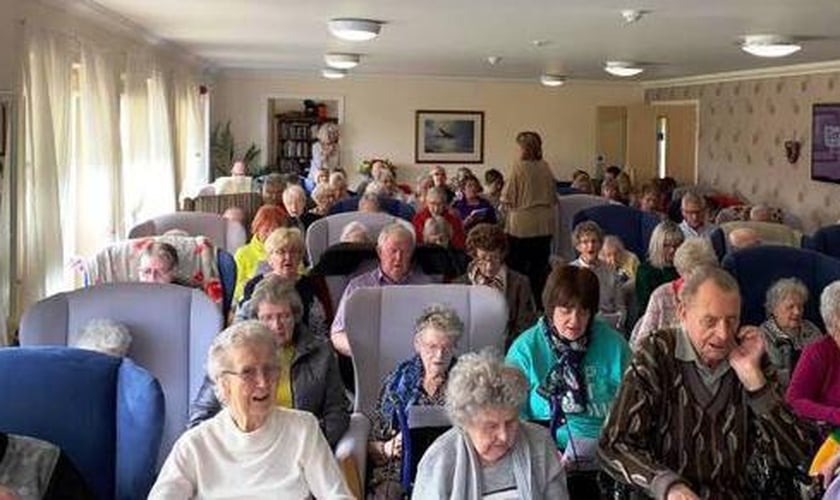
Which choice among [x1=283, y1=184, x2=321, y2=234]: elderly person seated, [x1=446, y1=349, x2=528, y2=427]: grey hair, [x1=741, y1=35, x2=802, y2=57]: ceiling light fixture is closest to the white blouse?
[x1=446, y1=349, x2=528, y2=427]: grey hair

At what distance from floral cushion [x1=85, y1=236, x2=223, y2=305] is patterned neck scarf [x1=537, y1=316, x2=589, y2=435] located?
6.37ft

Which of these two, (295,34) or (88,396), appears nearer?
(88,396)

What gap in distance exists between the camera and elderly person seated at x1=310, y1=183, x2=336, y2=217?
7665 millimetres

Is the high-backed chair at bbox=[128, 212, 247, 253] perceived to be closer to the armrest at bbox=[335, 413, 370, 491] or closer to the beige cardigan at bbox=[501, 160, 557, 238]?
the beige cardigan at bbox=[501, 160, 557, 238]

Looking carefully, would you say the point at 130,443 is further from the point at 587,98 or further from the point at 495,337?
the point at 587,98

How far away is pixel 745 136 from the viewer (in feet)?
36.9

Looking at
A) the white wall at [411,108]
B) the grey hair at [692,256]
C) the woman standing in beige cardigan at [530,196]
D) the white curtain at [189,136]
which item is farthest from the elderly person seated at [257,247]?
the white wall at [411,108]

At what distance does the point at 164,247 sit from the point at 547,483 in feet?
8.46

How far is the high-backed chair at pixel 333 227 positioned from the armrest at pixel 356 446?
2786 millimetres

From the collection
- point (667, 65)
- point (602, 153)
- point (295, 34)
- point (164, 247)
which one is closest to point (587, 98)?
point (602, 153)

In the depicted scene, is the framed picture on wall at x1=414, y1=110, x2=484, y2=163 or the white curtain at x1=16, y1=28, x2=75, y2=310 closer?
the white curtain at x1=16, y1=28, x2=75, y2=310

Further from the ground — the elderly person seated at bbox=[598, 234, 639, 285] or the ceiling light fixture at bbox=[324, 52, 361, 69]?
the ceiling light fixture at bbox=[324, 52, 361, 69]

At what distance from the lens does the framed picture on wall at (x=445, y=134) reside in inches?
550

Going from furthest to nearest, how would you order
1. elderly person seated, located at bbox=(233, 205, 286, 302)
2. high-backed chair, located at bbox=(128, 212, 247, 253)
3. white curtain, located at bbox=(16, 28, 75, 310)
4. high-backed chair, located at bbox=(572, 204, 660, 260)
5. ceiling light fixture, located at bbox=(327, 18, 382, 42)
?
high-backed chair, located at bbox=(572, 204, 660, 260) → ceiling light fixture, located at bbox=(327, 18, 382, 42) → high-backed chair, located at bbox=(128, 212, 247, 253) → elderly person seated, located at bbox=(233, 205, 286, 302) → white curtain, located at bbox=(16, 28, 75, 310)
